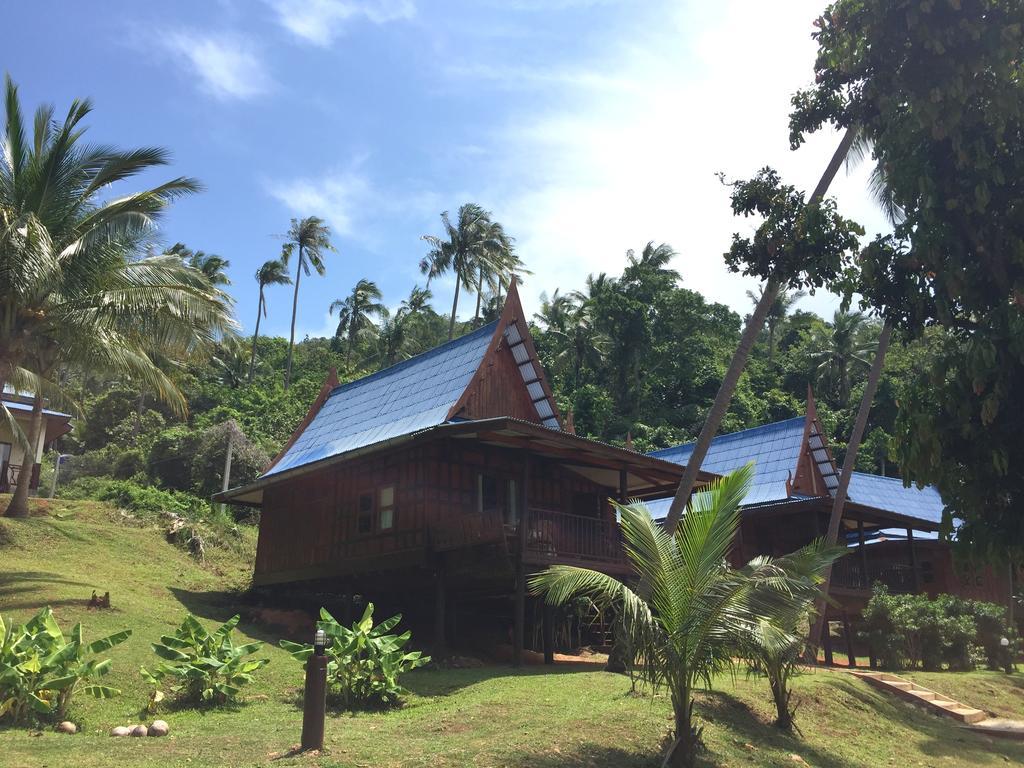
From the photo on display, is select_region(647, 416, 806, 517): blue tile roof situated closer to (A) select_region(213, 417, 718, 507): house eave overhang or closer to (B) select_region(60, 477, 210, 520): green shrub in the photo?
(A) select_region(213, 417, 718, 507): house eave overhang

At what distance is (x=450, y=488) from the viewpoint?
19672mm

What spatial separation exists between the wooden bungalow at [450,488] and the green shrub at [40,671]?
7.88m

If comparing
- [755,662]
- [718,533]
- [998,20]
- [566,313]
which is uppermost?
[566,313]

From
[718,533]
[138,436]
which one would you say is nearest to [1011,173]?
[718,533]

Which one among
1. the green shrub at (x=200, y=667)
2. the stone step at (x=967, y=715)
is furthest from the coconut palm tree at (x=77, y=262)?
the stone step at (x=967, y=715)

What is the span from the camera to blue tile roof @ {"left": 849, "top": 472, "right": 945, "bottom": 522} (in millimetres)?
32906

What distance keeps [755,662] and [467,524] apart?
7099 mm

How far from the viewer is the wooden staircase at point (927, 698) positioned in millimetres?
16844

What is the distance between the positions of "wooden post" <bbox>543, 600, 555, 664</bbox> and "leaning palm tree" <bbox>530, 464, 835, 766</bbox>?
751 centimetres

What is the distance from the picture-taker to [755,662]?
11820 millimetres

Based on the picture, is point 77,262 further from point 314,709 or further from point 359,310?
point 359,310

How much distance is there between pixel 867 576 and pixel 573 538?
41.6ft

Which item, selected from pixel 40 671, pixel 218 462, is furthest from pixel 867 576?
pixel 218 462

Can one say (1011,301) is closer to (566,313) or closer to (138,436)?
(138,436)
